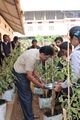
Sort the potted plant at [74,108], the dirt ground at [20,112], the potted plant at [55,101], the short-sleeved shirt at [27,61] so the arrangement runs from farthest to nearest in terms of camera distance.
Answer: the dirt ground at [20,112] < the short-sleeved shirt at [27,61] < the potted plant at [55,101] < the potted plant at [74,108]

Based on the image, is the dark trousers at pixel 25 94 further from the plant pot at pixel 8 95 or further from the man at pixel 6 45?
the man at pixel 6 45

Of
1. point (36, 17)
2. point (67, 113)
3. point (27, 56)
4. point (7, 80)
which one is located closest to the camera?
point (67, 113)

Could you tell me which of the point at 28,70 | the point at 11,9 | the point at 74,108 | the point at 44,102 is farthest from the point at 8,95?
the point at 11,9

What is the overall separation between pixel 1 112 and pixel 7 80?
1.13 meters

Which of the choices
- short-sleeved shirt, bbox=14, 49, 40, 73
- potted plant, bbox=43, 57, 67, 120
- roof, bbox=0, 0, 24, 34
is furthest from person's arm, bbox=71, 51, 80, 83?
roof, bbox=0, 0, 24, 34

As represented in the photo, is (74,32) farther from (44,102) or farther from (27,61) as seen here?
(44,102)

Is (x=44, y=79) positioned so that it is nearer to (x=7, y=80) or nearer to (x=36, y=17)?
(x=7, y=80)

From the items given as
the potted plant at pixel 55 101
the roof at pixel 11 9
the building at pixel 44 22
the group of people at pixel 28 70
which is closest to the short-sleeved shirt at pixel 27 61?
the group of people at pixel 28 70

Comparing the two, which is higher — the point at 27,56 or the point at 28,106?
the point at 27,56

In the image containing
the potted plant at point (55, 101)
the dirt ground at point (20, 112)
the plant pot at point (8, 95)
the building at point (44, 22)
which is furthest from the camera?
the building at point (44, 22)

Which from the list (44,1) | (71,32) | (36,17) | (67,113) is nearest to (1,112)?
(67,113)

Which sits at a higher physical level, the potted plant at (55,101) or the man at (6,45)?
the man at (6,45)

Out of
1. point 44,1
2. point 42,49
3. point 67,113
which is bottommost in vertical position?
point 67,113

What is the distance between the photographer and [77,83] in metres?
3.26
